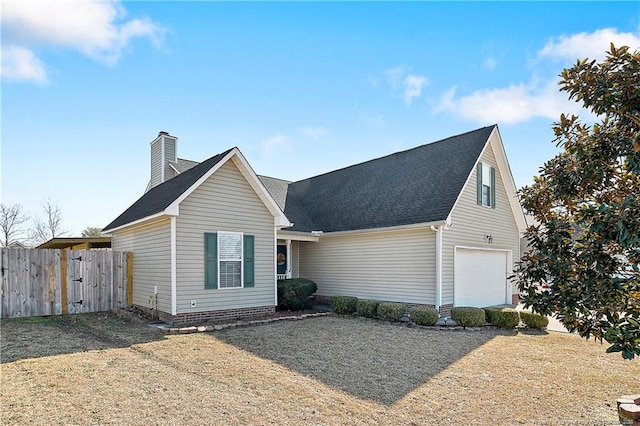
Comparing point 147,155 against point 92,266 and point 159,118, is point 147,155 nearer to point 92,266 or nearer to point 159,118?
point 159,118

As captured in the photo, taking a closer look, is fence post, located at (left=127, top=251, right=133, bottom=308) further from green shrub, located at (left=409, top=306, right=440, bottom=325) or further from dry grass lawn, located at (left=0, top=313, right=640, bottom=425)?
green shrub, located at (left=409, top=306, right=440, bottom=325)

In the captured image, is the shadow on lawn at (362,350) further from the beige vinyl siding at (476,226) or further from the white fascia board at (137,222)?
the white fascia board at (137,222)

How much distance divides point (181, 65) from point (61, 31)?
3.12 m

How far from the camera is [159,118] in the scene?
699 inches

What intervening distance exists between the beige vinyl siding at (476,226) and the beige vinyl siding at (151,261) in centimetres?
809

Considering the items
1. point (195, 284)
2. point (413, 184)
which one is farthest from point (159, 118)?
point (413, 184)

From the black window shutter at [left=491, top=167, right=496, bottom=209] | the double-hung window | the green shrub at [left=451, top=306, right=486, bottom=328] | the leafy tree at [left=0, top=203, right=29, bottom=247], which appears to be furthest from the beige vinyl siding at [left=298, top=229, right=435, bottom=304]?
the leafy tree at [left=0, top=203, right=29, bottom=247]

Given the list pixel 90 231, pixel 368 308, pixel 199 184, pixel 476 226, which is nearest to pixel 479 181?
pixel 476 226

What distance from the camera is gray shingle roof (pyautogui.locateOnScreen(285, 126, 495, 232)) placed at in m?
12.6

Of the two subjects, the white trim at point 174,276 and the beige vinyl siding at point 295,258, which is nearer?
the white trim at point 174,276

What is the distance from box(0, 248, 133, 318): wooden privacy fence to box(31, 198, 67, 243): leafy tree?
33.4 meters

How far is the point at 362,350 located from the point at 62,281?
945 centimetres

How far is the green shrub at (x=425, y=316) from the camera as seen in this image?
10.6 meters

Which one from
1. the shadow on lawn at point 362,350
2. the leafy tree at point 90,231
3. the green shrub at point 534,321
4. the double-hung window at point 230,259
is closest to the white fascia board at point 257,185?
the double-hung window at point 230,259
